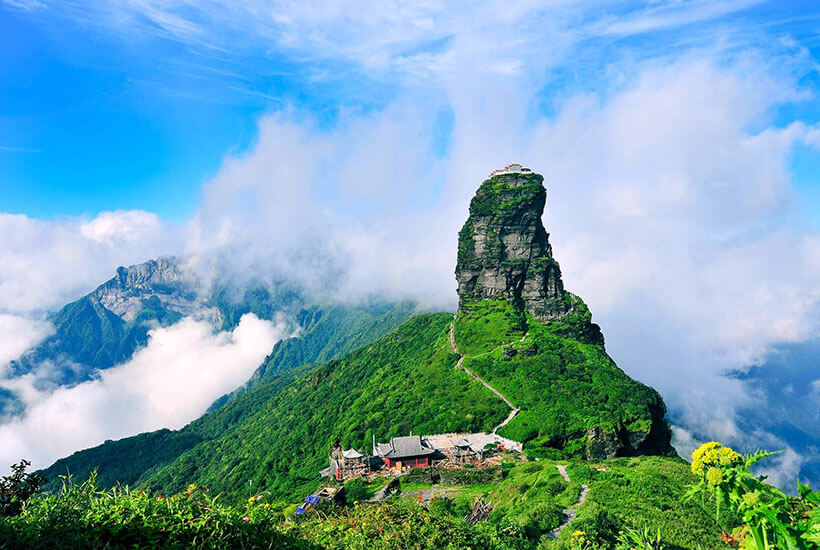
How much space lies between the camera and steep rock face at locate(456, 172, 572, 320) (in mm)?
84188

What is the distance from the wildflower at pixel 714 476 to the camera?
18.2 ft

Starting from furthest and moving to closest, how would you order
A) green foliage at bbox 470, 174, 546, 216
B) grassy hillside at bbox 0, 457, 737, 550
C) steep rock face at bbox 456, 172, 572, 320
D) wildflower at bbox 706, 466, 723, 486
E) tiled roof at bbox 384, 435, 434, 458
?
green foliage at bbox 470, 174, 546, 216 < steep rock face at bbox 456, 172, 572, 320 < tiled roof at bbox 384, 435, 434, 458 < grassy hillside at bbox 0, 457, 737, 550 < wildflower at bbox 706, 466, 723, 486

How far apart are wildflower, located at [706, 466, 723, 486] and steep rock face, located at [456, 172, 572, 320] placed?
263 ft

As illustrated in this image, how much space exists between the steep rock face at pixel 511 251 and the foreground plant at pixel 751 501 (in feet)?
261

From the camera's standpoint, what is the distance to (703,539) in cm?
1695

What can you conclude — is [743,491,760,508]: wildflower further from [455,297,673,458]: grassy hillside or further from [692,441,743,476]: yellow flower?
[455,297,673,458]: grassy hillside

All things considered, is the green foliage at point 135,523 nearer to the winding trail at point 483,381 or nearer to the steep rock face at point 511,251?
the winding trail at point 483,381

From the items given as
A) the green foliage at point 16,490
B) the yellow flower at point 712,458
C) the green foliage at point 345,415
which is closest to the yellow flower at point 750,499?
the yellow flower at point 712,458

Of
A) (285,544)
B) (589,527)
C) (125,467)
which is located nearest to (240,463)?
(125,467)

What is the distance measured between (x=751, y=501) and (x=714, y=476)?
43 cm

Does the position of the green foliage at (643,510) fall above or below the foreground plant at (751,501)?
below

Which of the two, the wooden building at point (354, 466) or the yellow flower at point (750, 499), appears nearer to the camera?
the yellow flower at point (750, 499)

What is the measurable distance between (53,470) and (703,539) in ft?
447

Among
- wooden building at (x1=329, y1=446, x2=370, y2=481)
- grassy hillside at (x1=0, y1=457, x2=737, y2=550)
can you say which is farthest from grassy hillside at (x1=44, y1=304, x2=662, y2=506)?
grassy hillside at (x1=0, y1=457, x2=737, y2=550)
